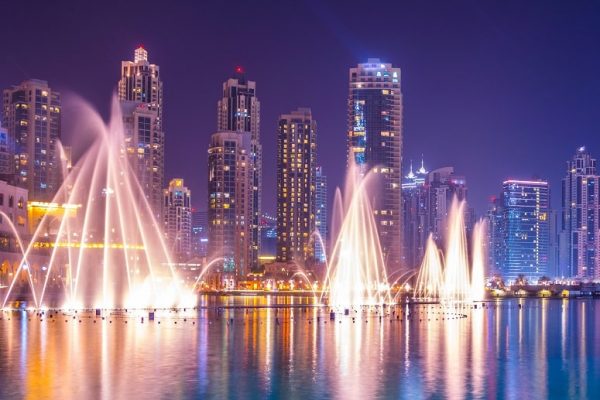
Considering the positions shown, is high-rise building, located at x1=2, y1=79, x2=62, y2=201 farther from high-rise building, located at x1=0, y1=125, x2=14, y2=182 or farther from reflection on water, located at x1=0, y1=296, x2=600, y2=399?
reflection on water, located at x1=0, y1=296, x2=600, y2=399

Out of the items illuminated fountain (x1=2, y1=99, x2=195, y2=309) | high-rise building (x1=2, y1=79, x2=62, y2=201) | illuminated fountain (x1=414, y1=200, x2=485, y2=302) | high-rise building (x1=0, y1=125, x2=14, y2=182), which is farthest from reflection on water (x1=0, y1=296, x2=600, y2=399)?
high-rise building (x1=2, y1=79, x2=62, y2=201)

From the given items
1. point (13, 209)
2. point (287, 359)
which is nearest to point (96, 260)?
point (13, 209)

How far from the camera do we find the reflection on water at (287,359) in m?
29.0

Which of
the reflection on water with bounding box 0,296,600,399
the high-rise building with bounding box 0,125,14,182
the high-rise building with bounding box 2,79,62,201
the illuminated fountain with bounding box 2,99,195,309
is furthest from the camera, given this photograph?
the high-rise building with bounding box 2,79,62,201

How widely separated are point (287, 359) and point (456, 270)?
98716mm

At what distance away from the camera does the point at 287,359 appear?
1476 inches

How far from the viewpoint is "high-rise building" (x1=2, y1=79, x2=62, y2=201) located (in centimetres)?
18962

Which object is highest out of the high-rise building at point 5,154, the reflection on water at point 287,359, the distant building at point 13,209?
the high-rise building at point 5,154

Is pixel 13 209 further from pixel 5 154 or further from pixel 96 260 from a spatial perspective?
pixel 5 154

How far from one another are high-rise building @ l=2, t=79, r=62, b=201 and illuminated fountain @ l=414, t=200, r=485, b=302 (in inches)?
3581

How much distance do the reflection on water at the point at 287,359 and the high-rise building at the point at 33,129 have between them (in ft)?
446

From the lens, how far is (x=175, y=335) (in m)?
48.3

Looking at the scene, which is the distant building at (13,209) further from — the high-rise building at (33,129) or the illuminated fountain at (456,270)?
the high-rise building at (33,129)

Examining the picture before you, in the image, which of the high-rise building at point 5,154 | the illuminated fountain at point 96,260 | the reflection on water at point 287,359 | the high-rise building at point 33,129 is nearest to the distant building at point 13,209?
the illuminated fountain at point 96,260
